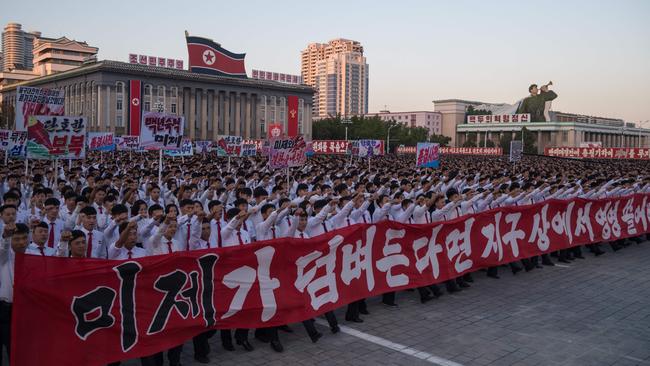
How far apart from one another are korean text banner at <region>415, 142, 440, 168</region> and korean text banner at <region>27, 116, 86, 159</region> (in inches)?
479

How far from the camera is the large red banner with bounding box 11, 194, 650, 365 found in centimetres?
516

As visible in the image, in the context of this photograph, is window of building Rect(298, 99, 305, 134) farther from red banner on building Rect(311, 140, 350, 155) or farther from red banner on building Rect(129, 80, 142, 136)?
red banner on building Rect(311, 140, 350, 155)

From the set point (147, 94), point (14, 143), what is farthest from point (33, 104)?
point (147, 94)

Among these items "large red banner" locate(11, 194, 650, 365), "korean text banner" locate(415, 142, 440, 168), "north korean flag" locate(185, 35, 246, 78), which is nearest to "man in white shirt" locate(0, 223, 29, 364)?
"large red banner" locate(11, 194, 650, 365)

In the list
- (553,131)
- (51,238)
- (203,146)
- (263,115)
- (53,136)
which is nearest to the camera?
(51,238)

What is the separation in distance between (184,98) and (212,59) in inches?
271

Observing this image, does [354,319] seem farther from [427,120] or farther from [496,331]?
[427,120]

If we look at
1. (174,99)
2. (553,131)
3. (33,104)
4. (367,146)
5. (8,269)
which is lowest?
(8,269)

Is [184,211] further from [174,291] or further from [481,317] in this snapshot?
[481,317]

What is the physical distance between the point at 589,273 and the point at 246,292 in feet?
25.2

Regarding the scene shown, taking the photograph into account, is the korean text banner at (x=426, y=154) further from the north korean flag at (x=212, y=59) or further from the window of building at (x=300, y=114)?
the window of building at (x=300, y=114)

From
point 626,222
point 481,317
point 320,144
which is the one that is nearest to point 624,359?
point 481,317

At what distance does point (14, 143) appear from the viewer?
58.7 ft

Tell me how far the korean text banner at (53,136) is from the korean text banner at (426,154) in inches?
479
